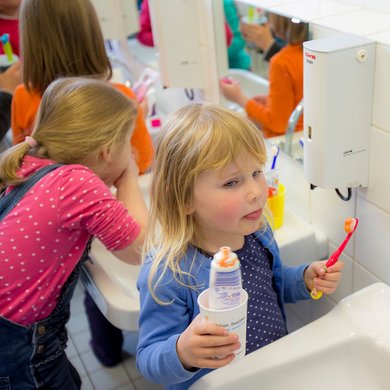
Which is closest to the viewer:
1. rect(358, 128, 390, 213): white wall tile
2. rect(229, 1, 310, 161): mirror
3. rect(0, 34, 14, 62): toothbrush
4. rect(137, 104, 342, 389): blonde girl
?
rect(137, 104, 342, 389): blonde girl

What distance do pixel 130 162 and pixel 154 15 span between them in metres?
0.52

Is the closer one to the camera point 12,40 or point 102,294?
point 102,294

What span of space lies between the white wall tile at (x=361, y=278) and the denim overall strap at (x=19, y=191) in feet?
2.34

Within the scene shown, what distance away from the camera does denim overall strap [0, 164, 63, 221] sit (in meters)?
1.21

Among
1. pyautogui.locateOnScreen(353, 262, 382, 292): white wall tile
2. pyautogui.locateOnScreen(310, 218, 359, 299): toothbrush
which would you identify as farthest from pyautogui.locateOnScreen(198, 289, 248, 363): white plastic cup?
pyautogui.locateOnScreen(353, 262, 382, 292): white wall tile

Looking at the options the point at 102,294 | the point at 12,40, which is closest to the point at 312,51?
the point at 102,294

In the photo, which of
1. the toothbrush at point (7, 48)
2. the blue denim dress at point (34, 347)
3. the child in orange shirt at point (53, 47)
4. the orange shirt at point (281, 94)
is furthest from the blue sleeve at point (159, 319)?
the toothbrush at point (7, 48)

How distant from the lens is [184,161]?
981 millimetres

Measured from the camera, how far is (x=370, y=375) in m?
1.05

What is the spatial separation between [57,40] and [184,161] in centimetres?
79

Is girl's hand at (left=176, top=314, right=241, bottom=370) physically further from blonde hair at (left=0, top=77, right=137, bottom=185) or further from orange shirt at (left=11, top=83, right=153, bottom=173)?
orange shirt at (left=11, top=83, right=153, bottom=173)

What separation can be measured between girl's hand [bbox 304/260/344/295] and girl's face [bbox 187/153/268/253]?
0.20m

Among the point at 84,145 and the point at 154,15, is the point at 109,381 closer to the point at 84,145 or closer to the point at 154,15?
the point at 84,145

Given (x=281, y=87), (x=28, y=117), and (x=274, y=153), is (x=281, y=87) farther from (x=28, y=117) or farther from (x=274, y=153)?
(x=28, y=117)
